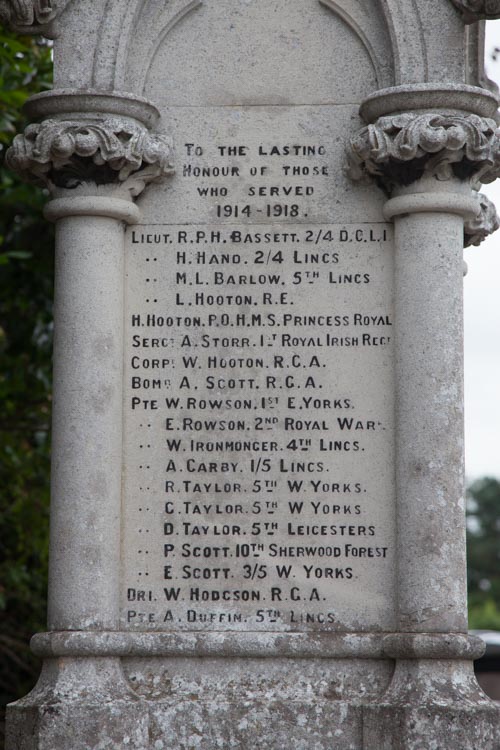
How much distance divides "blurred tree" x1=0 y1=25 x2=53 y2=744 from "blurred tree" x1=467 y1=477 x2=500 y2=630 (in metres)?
48.9

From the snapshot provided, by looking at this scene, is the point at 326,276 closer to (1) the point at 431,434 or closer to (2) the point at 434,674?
(1) the point at 431,434

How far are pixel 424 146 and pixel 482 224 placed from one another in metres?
1.29

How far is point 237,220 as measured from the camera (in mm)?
7570

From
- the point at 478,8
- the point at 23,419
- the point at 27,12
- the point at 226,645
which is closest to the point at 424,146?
the point at 478,8

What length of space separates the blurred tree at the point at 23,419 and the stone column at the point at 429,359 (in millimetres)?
5482

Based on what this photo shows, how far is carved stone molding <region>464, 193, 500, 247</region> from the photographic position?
827cm

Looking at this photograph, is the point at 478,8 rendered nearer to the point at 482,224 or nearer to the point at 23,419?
Result: the point at 482,224

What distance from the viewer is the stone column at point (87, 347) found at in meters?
7.09

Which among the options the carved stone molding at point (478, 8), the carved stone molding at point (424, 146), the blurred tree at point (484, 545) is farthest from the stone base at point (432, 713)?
the blurred tree at point (484, 545)

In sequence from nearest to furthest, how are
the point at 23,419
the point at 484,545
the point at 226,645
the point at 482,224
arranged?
1. the point at 226,645
2. the point at 482,224
3. the point at 23,419
4. the point at 484,545

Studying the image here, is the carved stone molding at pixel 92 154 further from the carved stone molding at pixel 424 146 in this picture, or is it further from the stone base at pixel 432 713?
the stone base at pixel 432 713

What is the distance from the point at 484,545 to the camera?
71.9 meters

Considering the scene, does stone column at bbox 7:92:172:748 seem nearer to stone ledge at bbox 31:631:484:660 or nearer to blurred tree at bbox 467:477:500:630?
stone ledge at bbox 31:631:484:660

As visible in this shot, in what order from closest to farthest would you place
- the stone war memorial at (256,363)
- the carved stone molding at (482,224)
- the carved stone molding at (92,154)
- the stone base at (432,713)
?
the stone base at (432,713) < the stone war memorial at (256,363) < the carved stone molding at (92,154) < the carved stone molding at (482,224)
